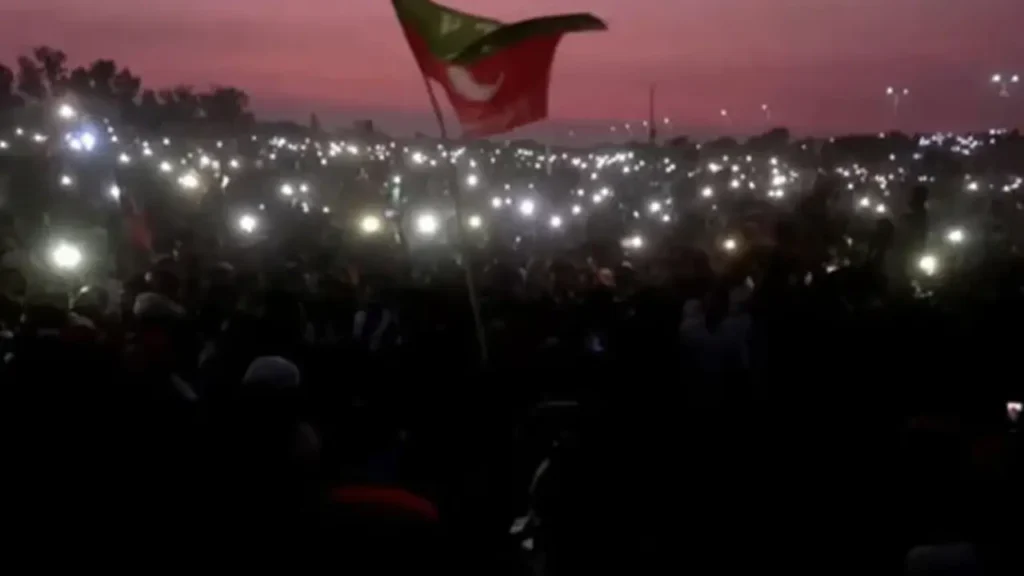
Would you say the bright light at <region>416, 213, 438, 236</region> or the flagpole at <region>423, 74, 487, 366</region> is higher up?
the flagpole at <region>423, 74, 487, 366</region>

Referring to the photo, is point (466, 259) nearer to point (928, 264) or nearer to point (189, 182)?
point (928, 264)

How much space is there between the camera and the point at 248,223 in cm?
2109

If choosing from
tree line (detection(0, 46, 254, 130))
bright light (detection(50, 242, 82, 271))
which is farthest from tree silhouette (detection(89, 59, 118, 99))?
bright light (detection(50, 242, 82, 271))

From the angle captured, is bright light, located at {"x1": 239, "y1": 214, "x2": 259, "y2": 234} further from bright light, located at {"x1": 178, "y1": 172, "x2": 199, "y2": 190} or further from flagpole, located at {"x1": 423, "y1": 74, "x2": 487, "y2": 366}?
flagpole, located at {"x1": 423, "y1": 74, "x2": 487, "y2": 366}

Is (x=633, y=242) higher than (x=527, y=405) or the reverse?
the reverse

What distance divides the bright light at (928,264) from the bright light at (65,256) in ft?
28.5

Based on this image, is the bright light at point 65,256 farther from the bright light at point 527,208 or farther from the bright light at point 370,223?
the bright light at point 527,208

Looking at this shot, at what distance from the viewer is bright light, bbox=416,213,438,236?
64.1ft

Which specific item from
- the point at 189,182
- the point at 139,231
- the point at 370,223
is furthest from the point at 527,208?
the point at 139,231

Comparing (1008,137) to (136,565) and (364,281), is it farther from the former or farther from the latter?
(136,565)

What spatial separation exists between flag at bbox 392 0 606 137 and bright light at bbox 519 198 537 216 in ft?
63.9

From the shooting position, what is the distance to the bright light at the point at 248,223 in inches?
813

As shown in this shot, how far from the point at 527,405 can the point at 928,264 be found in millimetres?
6794

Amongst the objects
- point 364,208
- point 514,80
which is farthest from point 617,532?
point 364,208
